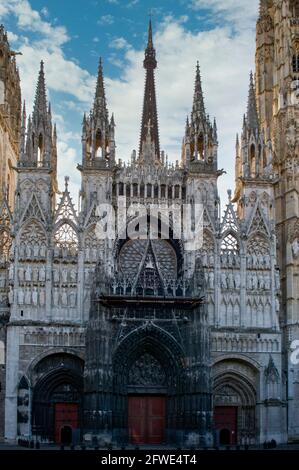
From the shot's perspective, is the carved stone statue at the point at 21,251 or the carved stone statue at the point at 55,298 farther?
the carved stone statue at the point at 21,251

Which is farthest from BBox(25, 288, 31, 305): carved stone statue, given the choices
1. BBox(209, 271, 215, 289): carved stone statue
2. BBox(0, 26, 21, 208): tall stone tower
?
BBox(209, 271, 215, 289): carved stone statue

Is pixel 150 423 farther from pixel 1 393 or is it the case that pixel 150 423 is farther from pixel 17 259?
pixel 17 259

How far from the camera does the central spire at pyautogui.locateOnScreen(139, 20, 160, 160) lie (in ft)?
216

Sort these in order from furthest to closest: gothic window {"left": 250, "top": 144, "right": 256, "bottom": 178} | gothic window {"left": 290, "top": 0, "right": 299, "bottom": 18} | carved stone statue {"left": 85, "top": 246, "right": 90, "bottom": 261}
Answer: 1. gothic window {"left": 290, "top": 0, "right": 299, "bottom": 18}
2. gothic window {"left": 250, "top": 144, "right": 256, "bottom": 178}
3. carved stone statue {"left": 85, "top": 246, "right": 90, "bottom": 261}

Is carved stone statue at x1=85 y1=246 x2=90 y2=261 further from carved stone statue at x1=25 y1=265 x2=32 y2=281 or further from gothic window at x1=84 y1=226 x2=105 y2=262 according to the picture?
carved stone statue at x1=25 y1=265 x2=32 y2=281

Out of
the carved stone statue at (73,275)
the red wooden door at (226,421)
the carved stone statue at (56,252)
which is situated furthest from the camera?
the carved stone statue at (56,252)

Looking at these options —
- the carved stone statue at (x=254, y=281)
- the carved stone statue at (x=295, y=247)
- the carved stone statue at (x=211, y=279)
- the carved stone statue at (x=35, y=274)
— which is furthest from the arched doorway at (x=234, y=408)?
the carved stone statue at (x=35, y=274)

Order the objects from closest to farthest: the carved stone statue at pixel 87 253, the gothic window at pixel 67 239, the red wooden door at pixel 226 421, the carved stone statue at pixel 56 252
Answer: the red wooden door at pixel 226 421, the carved stone statue at pixel 56 252, the carved stone statue at pixel 87 253, the gothic window at pixel 67 239

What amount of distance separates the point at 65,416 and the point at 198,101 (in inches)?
890

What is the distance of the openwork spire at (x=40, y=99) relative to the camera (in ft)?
178

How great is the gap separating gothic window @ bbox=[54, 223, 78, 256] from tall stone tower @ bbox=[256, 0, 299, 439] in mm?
13878

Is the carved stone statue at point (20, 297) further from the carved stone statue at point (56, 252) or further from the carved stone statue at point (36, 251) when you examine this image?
the carved stone statue at point (56, 252)

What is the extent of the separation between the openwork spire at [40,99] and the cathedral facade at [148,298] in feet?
0.28
